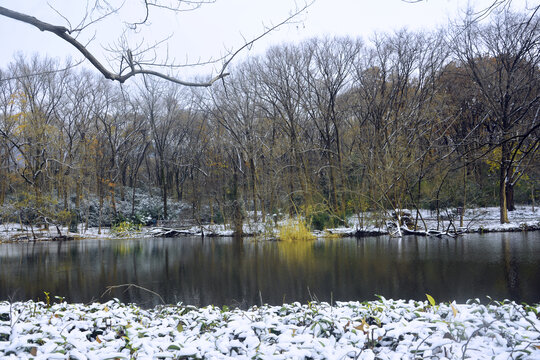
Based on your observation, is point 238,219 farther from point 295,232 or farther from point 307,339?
point 307,339

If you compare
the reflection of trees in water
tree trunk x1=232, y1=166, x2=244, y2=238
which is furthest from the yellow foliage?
the reflection of trees in water

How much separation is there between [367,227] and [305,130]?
9177 mm

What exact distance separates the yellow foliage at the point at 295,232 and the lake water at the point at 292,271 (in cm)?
70

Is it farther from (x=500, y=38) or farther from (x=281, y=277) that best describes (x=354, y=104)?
(x=281, y=277)

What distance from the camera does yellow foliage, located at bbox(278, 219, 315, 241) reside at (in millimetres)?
14562

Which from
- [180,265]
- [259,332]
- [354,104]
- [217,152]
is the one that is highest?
[354,104]

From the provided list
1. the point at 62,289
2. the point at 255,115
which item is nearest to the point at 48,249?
the point at 62,289

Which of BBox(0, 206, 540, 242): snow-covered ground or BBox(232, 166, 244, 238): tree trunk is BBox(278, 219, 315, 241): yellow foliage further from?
BBox(232, 166, 244, 238): tree trunk

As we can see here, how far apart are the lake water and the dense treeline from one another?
3809 mm

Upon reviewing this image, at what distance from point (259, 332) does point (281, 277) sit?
519 cm

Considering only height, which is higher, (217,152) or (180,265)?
(217,152)

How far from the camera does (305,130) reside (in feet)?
76.5

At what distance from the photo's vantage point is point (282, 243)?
47.6 ft

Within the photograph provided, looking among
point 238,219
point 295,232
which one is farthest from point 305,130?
point 295,232
